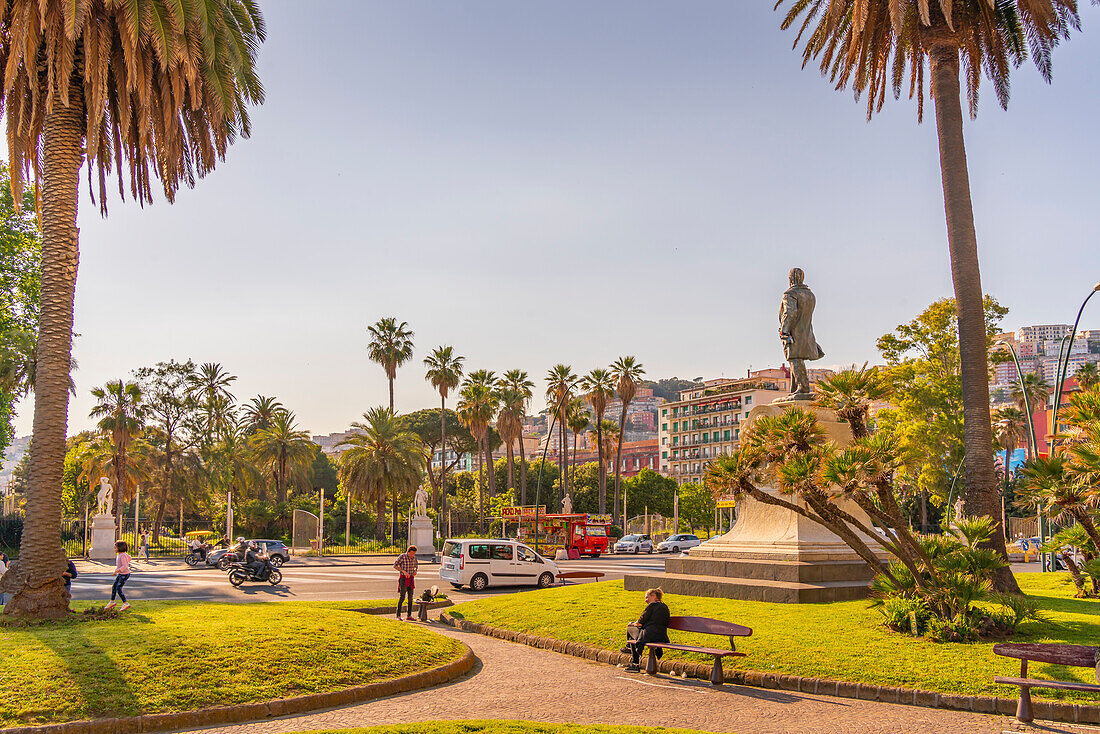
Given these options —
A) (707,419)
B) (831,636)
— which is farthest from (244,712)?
(707,419)

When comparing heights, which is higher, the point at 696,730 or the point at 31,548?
the point at 31,548

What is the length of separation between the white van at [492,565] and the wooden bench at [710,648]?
14.0 meters

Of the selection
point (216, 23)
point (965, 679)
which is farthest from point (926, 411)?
point (216, 23)

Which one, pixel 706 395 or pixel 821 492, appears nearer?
pixel 821 492

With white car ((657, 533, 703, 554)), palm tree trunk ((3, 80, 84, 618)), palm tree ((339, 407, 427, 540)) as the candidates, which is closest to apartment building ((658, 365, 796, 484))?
white car ((657, 533, 703, 554))

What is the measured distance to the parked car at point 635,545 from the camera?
50.0 metres

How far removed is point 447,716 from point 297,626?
390 cm

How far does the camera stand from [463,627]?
15953mm

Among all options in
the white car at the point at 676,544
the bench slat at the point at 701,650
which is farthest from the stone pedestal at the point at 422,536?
the bench slat at the point at 701,650

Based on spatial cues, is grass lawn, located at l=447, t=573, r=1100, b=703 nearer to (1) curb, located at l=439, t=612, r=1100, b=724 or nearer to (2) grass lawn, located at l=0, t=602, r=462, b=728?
(1) curb, located at l=439, t=612, r=1100, b=724

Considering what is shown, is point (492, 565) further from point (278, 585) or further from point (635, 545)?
point (635, 545)

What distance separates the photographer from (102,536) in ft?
128

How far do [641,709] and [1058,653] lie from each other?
425cm

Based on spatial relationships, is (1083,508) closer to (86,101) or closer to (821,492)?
(821,492)
